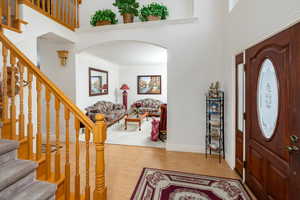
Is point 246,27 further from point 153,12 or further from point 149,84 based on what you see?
point 149,84

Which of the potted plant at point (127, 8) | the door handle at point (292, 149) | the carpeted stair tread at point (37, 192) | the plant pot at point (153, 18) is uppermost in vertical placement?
the potted plant at point (127, 8)

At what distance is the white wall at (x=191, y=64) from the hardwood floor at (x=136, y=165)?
0.40 metres

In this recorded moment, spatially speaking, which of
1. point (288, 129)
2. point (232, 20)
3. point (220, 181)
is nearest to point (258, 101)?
point (288, 129)

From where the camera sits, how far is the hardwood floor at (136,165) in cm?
226

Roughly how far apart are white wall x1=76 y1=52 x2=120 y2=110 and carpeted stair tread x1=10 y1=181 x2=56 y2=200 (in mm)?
3218

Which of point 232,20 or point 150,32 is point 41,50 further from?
point 232,20

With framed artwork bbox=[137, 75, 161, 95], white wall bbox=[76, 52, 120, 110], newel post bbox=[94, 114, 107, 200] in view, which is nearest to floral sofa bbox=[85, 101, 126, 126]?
white wall bbox=[76, 52, 120, 110]

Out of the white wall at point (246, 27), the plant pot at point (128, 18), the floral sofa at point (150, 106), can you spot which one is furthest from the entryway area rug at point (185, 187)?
the floral sofa at point (150, 106)

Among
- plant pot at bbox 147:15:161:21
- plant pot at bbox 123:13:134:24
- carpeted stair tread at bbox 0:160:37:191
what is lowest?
carpeted stair tread at bbox 0:160:37:191

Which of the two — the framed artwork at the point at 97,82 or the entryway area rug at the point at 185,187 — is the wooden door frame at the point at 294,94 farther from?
the framed artwork at the point at 97,82

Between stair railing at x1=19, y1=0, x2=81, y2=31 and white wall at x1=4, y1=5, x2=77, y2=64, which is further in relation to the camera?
stair railing at x1=19, y1=0, x2=81, y2=31

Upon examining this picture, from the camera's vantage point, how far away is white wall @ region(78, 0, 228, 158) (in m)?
3.32

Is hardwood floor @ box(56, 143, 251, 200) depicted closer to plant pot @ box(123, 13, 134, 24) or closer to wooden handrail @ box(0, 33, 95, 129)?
wooden handrail @ box(0, 33, 95, 129)

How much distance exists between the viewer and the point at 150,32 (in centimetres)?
357
